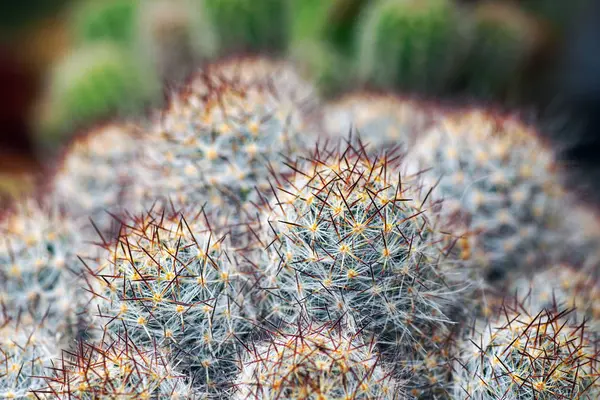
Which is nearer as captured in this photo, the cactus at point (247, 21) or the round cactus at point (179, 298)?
the round cactus at point (179, 298)

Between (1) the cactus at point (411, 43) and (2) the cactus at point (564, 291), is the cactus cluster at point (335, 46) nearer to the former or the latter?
(1) the cactus at point (411, 43)

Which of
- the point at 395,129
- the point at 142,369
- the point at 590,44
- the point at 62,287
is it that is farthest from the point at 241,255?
the point at 590,44

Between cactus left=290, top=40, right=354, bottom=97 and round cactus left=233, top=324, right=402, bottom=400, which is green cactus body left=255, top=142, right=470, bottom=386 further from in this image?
cactus left=290, top=40, right=354, bottom=97

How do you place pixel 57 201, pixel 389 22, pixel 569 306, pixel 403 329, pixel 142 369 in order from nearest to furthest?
pixel 142 369 < pixel 403 329 < pixel 569 306 < pixel 57 201 < pixel 389 22

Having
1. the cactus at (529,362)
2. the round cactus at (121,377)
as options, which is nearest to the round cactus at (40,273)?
the round cactus at (121,377)

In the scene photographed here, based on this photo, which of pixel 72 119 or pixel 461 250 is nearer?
pixel 461 250

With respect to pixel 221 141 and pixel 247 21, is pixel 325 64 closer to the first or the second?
pixel 247 21

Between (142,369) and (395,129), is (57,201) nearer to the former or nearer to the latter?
(142,369)
